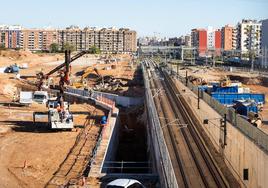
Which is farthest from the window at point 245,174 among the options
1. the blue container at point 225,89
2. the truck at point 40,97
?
the blue container at point 225,89

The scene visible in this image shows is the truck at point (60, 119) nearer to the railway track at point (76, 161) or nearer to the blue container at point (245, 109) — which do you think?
the railway track at point (76, 161)

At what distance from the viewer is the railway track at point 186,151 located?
18.7 meters

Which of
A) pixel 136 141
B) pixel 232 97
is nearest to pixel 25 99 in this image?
pixel 136 141

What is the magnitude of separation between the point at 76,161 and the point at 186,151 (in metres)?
6.32

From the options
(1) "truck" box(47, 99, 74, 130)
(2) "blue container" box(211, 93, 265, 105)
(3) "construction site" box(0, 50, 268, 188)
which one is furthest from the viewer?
(2) "blue container" box(211, 93, 265, 105)

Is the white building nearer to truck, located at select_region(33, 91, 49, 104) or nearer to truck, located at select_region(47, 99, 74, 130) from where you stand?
truck, located at select_region(33, 91, 49, 104)

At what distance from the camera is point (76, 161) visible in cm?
2592

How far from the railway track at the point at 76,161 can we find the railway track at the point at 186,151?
4676 mm

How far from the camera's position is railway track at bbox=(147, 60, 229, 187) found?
1869 cm

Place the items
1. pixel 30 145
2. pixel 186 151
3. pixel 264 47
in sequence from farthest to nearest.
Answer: pixel 264 47
pixel 30 145
pixel 186 151

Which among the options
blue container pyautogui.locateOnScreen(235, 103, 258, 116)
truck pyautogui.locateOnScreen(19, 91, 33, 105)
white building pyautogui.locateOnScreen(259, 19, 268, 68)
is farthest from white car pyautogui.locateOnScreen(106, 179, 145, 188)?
white building pyautogui.locateOnScreen(259, 19, 268, 68)

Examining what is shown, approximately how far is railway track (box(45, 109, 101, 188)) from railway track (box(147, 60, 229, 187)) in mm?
4676

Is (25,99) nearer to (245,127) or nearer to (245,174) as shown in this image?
(245,127)

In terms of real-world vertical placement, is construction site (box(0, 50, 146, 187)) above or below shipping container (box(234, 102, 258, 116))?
below
